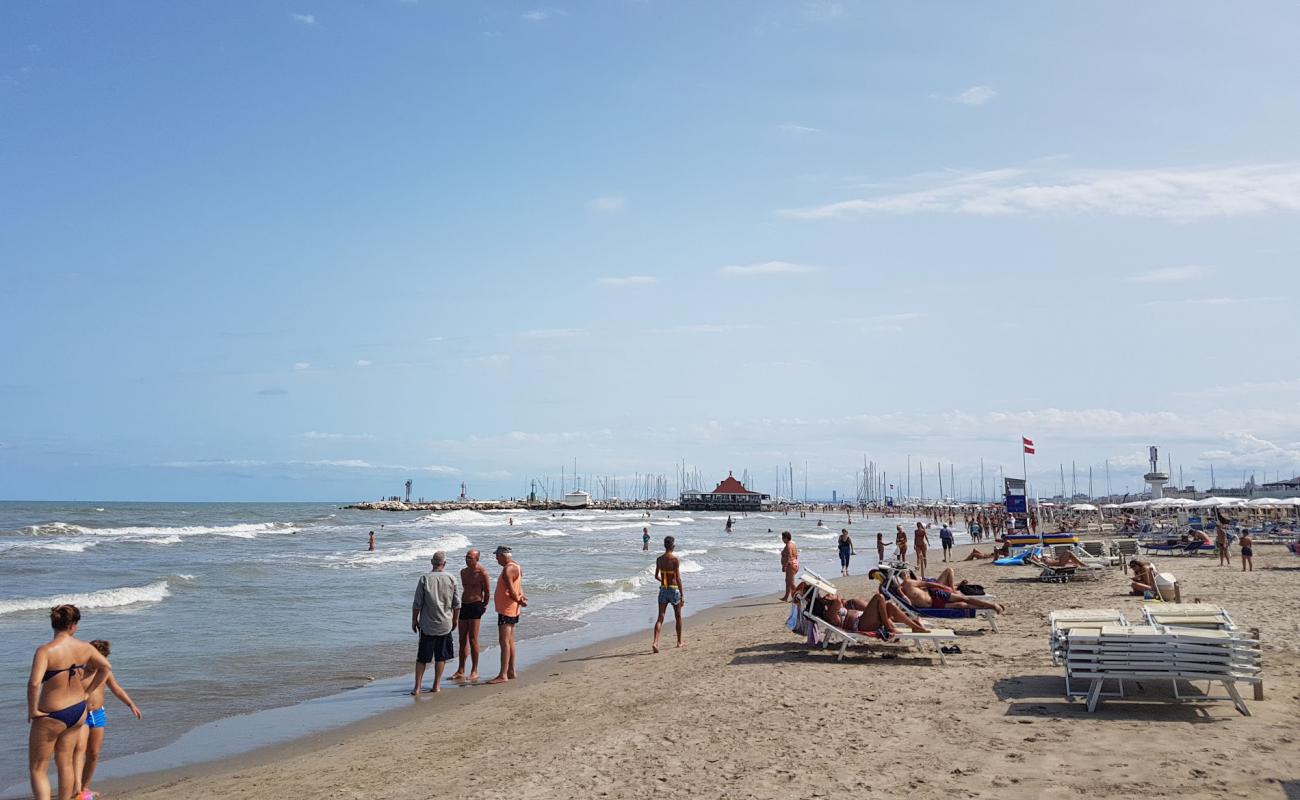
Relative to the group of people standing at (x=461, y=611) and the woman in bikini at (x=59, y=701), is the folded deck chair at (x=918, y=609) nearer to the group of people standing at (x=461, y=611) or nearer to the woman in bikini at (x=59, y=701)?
the group of people standing at (x=461, y=611)

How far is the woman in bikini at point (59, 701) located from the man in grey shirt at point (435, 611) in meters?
3.81

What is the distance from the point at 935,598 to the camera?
11.6 m

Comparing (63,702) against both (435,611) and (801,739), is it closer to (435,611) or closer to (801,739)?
(435,611)

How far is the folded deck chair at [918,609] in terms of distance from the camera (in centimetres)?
1096

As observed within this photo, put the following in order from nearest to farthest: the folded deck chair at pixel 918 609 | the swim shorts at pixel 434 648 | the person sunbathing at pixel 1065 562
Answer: the swim shorts at pixel 434 648 → the folded deck chair at pixel 918 609 → the person sunbathing at pixel 1065 562

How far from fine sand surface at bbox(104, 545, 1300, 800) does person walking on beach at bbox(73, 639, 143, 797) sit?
0.66m

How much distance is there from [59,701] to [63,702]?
0.02 meters

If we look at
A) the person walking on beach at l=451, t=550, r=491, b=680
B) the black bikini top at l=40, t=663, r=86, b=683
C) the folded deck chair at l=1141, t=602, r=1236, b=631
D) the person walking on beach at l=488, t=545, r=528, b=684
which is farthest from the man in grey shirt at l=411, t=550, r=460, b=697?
the folded deck chair at l=1141, t=602, r=1236, b=631

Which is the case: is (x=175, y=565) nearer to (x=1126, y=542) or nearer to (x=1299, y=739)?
(x=1126, y=542)

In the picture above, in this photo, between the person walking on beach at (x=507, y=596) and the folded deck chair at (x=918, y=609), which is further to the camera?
the folded deck chair at (x=918, y=609)

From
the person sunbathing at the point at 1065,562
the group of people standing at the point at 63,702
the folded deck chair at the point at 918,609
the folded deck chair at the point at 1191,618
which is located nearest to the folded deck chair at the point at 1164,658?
the folded deck chair at the point at 1191,618

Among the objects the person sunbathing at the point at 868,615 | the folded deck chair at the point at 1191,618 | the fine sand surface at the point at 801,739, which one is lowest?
the fine sand surface at the point at 801,739

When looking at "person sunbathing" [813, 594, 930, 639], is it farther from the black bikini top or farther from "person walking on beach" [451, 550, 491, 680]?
the black bikini top

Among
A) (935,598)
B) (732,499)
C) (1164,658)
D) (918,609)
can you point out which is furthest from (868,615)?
(732,499)
